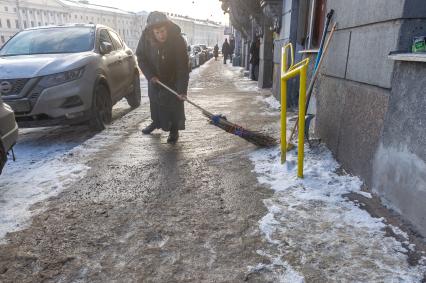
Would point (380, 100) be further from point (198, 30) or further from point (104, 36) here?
point (198, 30)

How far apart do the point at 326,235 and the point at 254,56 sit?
12.1m

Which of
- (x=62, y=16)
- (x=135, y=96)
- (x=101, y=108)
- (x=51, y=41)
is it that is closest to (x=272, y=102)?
(x=135, y=96)

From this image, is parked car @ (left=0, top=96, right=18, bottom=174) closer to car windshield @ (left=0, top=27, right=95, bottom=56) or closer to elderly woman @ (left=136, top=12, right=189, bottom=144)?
elderly woman @ (left=136, top=12, right=189, bottom=144)

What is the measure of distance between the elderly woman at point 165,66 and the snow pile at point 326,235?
183 centimetres

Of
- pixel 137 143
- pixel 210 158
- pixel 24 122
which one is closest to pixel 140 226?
pixel 210 158

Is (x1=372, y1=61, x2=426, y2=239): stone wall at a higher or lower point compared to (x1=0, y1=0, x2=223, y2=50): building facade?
lower

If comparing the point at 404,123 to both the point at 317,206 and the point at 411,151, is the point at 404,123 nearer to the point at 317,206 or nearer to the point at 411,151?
the point at 411,151

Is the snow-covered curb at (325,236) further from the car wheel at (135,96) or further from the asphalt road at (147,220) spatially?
the car wheel at (135,96)

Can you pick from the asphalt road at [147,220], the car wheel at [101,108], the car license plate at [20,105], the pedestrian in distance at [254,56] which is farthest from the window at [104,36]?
the pedestrian in distance at [254,56]

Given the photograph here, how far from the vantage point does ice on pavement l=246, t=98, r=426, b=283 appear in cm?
205

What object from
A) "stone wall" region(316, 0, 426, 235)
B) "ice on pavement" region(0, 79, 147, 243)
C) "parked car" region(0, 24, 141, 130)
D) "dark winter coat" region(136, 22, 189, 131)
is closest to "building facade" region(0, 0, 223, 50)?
"parked car" region(0, 24, 141, 130)

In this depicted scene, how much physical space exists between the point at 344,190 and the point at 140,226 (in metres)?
1.86

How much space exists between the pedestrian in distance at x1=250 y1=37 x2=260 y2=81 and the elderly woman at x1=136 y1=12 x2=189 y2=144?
9.27m

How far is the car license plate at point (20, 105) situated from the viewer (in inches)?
174
